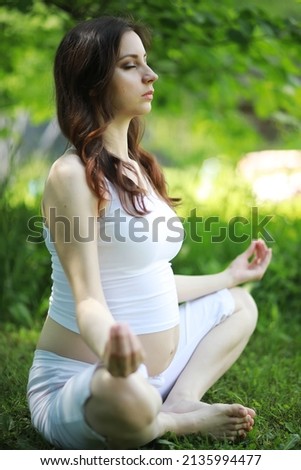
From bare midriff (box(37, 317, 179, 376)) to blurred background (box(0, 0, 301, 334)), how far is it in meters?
1.00

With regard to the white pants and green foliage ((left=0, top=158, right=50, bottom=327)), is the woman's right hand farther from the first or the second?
green foliage ((left=0, top=158, right=50, bottom=327))

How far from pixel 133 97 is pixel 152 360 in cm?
77

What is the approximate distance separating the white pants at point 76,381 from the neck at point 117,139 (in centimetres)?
59

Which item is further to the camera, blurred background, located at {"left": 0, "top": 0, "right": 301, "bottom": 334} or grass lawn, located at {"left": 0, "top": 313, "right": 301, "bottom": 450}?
blurred background, located at {"left": 0, "top": 0, "right": 301, "bottom": 334}

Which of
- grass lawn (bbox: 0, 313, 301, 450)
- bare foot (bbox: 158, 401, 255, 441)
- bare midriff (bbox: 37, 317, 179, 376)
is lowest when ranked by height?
grass lawn (bbox: 0, 313, 301, 450)

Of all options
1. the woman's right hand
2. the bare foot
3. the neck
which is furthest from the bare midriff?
the neck

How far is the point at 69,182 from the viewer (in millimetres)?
2008

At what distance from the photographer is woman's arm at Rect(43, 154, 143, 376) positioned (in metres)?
1.84

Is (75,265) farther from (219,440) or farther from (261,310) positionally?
(261,310)

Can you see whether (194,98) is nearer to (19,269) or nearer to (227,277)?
(19,269)

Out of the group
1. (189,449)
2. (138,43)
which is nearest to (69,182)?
(138,43)

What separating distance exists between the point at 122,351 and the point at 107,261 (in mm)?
459

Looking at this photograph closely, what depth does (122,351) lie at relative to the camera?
168cm

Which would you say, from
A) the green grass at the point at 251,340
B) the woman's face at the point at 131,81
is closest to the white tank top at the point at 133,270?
the woman's face at the point at 131,81
